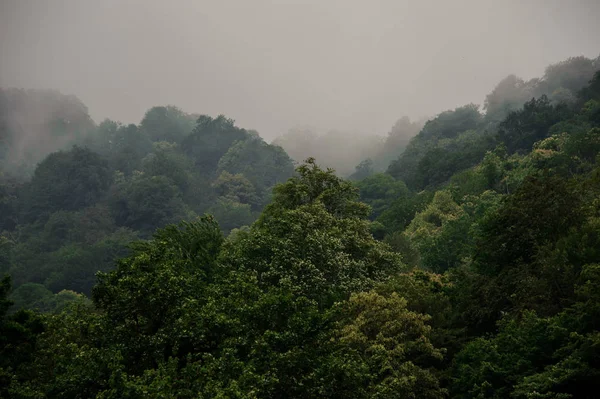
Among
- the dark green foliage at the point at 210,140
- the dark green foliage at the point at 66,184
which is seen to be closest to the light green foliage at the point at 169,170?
the dark green foliage at the point at 66,184

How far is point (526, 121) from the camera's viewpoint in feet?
226

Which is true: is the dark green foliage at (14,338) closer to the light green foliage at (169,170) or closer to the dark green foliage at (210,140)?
the light green foliage at (169,170)

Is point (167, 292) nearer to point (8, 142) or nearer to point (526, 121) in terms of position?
point (526, 121)

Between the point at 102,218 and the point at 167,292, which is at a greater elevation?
the point at 102,218

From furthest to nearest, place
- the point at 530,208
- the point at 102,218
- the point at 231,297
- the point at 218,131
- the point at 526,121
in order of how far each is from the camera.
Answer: the point at 218,131, the point at 102,218, the point at 526,121, the point at 530,208, the point at 231,297

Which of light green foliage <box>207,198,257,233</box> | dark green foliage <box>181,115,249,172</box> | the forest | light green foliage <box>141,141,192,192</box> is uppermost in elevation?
dark green foliage <box>181,115,249,172</box>

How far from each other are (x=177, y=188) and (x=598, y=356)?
88.1 meters

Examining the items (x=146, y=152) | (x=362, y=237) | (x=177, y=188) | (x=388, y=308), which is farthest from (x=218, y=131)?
(x=388, y=308)

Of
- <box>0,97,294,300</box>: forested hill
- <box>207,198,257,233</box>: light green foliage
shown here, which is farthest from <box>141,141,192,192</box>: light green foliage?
<box>207,198,257,233</box>: light green foliage

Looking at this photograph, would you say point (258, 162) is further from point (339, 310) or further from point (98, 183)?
point (339, 310)

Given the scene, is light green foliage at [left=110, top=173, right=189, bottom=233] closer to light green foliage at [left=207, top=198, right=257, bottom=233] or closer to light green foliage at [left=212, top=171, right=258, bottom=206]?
light green foliage at [left=207, top=198, right=257, bottom=233]

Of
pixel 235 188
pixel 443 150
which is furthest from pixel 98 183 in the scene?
pixel 443 150

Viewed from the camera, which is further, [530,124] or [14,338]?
[530,124]

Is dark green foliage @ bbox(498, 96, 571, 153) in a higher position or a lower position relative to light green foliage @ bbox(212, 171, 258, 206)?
lower
